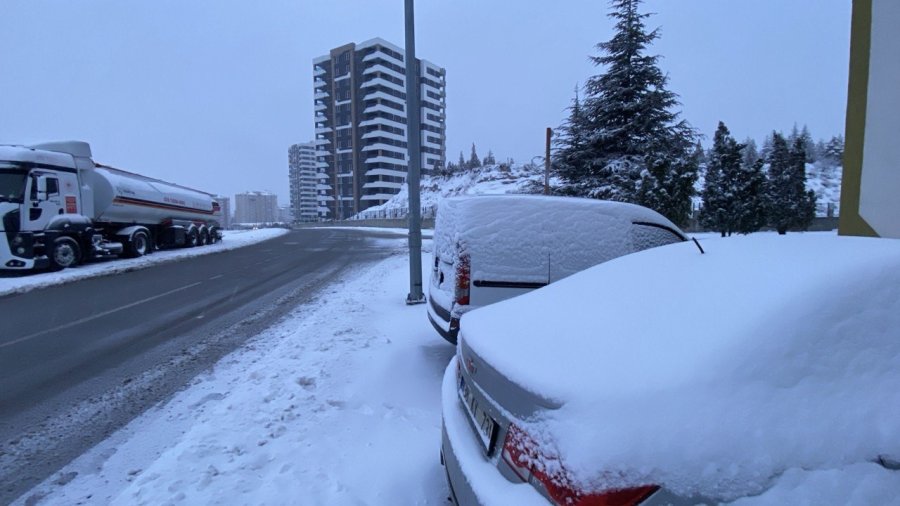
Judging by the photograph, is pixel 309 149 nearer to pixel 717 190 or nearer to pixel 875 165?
pixel 717 190

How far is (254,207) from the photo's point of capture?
161 m

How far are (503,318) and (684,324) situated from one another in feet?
3.15

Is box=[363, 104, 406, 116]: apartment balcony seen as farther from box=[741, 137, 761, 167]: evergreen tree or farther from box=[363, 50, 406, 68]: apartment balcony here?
box=[741, 137, 761, 167]: evergreen tree

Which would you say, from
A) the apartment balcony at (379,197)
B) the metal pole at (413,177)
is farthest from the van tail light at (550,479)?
the apartment balcony at (379,197)

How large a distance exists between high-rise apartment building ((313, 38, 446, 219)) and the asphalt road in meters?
82.4

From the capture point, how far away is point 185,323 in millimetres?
7203

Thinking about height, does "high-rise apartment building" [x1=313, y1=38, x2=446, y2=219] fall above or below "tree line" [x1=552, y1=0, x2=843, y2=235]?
above

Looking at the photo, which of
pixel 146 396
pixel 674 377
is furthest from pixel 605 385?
pixel 146 396

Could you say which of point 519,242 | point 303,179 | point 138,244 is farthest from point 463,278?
point 303,179

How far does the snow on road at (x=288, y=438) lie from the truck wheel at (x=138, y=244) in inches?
631

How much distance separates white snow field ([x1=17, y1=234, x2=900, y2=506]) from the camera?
2639mm

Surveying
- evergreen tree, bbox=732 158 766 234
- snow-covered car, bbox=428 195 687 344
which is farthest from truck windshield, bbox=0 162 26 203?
evergreen tree, bbox=732 158 766 234

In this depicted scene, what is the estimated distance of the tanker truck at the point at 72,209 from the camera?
12883 millimetres

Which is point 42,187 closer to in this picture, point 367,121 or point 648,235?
point 648,235
